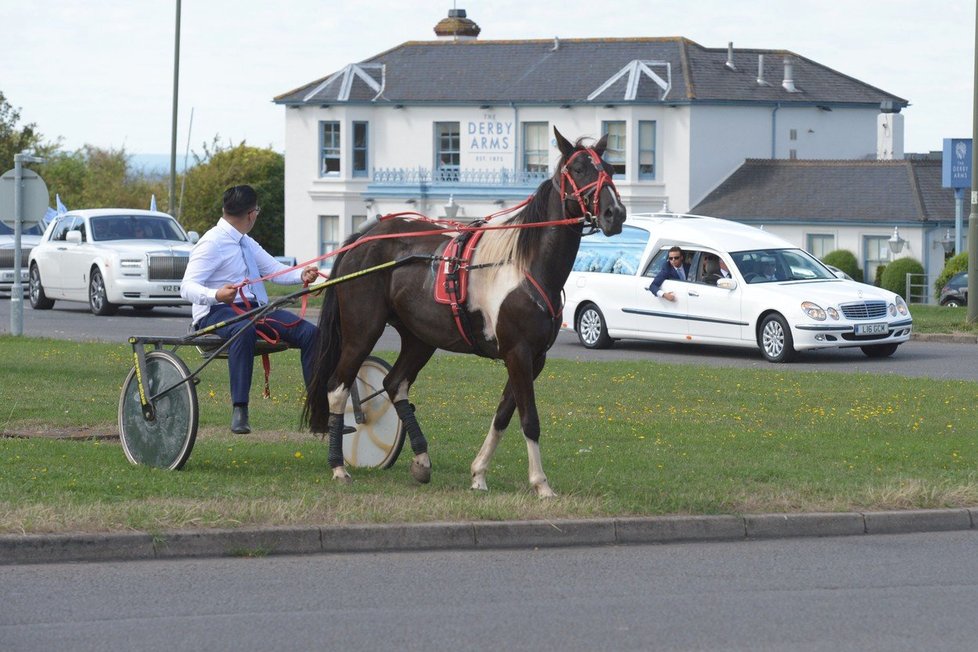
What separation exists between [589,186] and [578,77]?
161 feet

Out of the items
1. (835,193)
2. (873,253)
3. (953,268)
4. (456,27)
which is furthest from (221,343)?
(456,27)

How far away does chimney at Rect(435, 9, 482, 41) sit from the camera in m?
65.9

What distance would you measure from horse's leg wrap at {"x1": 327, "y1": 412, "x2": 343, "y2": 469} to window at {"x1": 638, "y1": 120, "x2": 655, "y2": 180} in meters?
46.1

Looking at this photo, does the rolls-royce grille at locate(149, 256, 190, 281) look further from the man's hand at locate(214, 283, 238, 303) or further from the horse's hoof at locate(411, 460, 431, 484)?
the horse's hoof at locate(411, 460, 431, 484)

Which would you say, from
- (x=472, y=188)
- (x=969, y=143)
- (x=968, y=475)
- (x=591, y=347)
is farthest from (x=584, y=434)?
(x=472, y=188)

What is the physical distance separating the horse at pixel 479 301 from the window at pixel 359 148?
4978cm

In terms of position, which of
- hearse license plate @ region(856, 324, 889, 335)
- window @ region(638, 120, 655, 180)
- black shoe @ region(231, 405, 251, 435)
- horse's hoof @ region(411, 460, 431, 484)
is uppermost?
window @ region(638, 120, 655, 180)

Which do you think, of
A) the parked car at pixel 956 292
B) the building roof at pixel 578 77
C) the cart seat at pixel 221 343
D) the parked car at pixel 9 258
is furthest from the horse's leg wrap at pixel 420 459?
the building roof at pixel 578 77

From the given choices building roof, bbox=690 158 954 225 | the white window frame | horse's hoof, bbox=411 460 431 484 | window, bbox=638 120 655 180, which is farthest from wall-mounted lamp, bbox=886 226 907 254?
horse's hoof, bbox=411 460 431 484

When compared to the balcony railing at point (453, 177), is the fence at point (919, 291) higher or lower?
lower

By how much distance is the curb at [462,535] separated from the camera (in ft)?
28.2

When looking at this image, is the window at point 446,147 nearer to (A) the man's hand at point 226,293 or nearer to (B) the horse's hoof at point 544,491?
(A) the man's hand at point 226,293

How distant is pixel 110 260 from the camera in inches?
1158

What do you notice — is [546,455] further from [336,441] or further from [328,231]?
[328,231]
